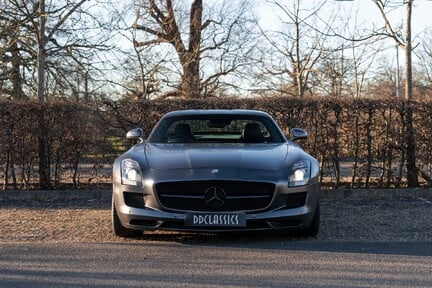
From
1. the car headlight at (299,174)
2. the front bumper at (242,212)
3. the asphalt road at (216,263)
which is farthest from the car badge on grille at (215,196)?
the car headlight at (299,174)

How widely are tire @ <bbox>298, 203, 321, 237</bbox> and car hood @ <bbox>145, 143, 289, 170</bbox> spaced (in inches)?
26.6

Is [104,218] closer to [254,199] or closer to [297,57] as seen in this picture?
[254,199]

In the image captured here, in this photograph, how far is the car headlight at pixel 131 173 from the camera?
6031 mm

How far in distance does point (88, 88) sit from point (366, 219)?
11.2m

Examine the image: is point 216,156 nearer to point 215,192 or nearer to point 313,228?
point 215,192

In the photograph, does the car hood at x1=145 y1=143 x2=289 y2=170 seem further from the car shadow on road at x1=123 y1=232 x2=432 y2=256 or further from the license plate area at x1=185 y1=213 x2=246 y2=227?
the car shadow on road at x1=123 y1=232 x2=432 y2=256

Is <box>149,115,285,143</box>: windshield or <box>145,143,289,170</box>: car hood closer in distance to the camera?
<box>145,143,289,170</box>: car hood

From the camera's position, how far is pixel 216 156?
20.5ft

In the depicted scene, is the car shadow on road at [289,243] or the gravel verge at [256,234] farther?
the gravel verge at [256,234]

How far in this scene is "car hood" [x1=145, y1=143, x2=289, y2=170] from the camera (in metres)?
6.04

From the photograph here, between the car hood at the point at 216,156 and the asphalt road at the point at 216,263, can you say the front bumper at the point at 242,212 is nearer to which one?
the asphalt road at the point at 216,263

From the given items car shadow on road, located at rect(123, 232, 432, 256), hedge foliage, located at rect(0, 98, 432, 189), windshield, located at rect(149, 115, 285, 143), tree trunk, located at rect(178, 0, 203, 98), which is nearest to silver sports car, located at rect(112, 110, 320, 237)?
car shadow on road, located at rect(123, 232, 432, 256)

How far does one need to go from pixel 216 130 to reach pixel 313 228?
222cm

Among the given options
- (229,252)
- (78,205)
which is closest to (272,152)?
(229,252)
